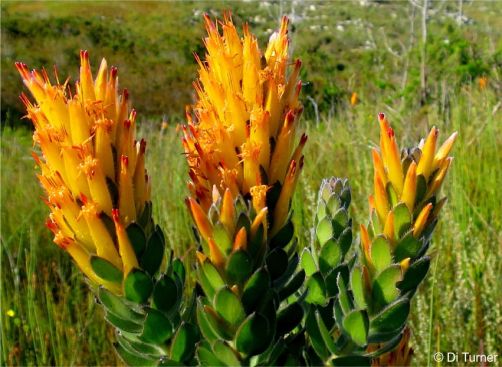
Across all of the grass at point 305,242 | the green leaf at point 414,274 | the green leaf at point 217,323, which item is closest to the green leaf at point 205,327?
Result: the green leaf at point 217,323

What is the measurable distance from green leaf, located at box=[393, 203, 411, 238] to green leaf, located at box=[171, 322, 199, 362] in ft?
0.82

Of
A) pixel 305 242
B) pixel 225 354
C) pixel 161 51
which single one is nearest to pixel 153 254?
pixel 225 354

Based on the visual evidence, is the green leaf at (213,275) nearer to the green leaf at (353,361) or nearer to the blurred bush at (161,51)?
the green leaf at (353,361)

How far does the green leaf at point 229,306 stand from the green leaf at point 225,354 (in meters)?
0.03

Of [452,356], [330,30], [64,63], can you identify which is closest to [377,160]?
[452,356]

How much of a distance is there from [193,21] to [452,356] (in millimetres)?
25749

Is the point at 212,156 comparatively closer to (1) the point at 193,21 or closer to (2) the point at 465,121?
(2) the point at 465,121

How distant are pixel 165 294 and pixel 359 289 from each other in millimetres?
217

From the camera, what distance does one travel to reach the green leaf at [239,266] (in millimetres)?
580

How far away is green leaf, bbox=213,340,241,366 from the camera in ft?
2.00

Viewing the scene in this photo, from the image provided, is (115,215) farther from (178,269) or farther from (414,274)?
(414,274)

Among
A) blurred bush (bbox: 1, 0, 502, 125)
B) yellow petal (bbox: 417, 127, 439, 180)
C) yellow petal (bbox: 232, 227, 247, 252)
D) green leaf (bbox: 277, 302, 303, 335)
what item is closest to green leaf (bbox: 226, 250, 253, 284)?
yellow petal (bbox: 232, 227, 247, 252)

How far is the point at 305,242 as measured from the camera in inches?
89.0

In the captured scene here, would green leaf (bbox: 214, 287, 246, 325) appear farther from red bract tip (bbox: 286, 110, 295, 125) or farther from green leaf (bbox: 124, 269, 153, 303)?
red bract tip (bbox: 286, 110, 295, 125)
